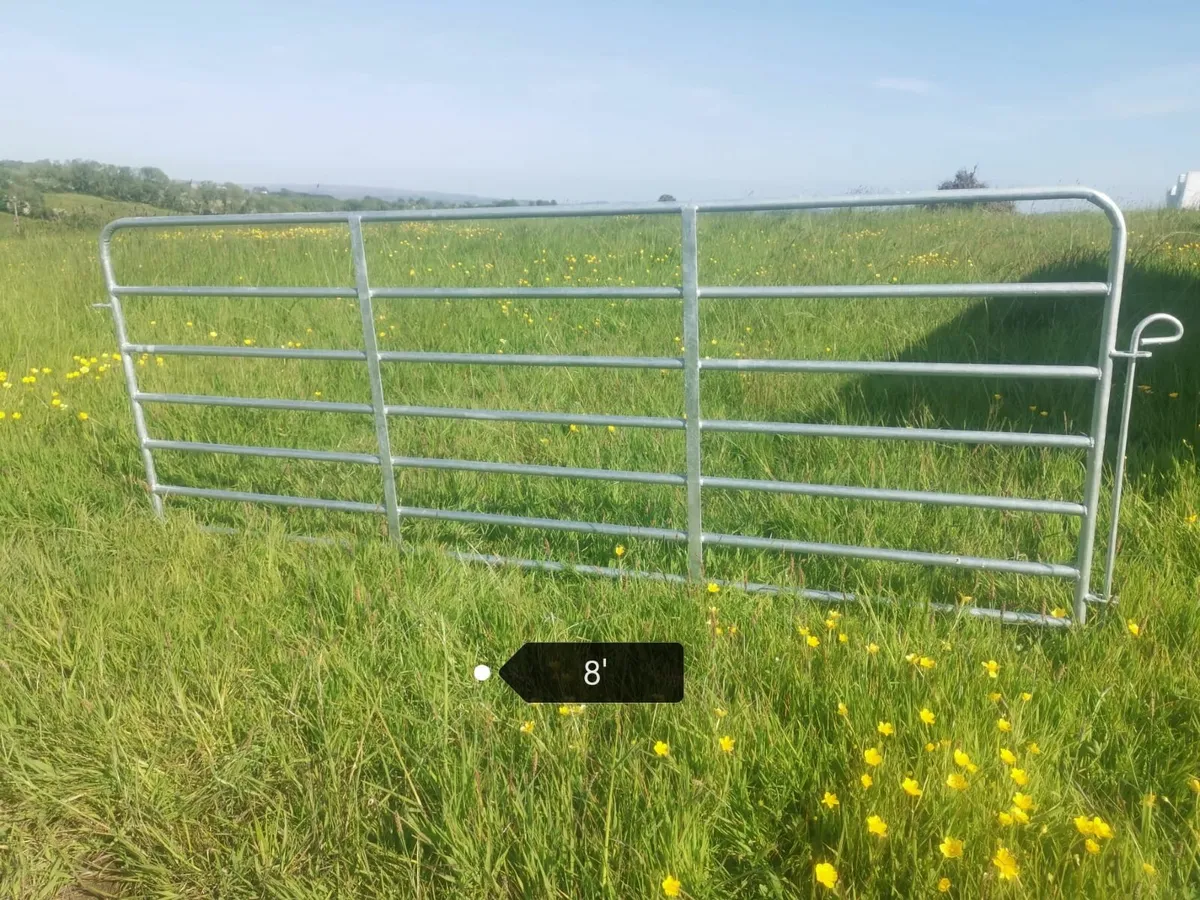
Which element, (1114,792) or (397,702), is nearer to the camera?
(1114,792)

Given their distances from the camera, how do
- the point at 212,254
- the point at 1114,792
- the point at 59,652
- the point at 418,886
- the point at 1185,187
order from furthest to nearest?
the point at 1185,187
the point at 212,254
the point at 59,652
the point at 1114,792
the point at 418,886

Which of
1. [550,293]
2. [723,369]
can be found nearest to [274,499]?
[550,293]

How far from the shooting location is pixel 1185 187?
17.2 meters

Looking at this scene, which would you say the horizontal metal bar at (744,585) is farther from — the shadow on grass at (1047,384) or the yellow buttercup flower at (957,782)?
the shadow on grass at (1047,384)

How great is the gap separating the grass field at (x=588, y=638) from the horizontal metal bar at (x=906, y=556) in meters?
0.15

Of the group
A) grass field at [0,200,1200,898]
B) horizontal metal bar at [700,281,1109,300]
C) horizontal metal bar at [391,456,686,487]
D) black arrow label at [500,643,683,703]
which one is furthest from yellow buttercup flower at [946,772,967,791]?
horizontal metal bar at [391,456,686,487]

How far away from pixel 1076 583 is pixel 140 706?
312 cm

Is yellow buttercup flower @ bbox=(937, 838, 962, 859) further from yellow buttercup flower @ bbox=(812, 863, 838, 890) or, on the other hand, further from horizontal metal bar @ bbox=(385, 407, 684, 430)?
horizontal metal bar @ bbox=(385, 407, 684, 430)

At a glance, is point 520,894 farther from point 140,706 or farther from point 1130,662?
point 1130,662

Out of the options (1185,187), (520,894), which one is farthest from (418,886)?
(1185,187)

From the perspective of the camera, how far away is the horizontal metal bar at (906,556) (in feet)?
9.59

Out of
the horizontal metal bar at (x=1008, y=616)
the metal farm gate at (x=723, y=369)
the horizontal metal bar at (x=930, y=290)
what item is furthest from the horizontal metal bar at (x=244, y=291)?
the horizontal metal bar at (x=1008, y=616)

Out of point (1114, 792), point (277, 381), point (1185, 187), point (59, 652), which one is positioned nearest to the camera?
point (1114, 792)

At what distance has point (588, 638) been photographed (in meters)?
2.91
